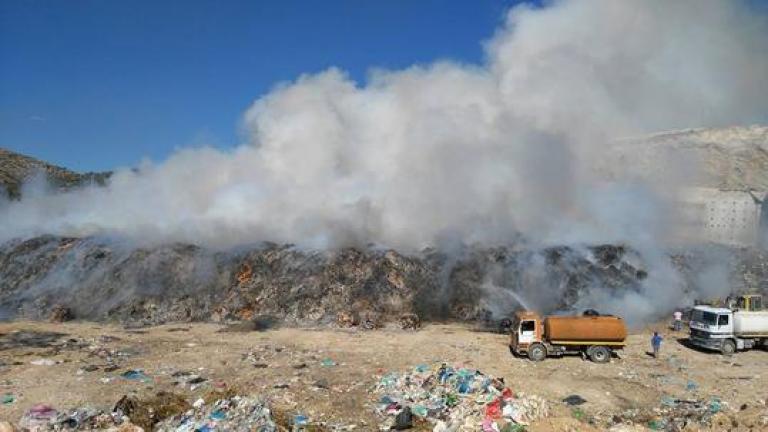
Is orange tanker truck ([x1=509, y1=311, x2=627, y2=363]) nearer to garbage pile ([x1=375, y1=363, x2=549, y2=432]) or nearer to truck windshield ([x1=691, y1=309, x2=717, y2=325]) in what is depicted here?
truck windshield ([x1=691, y1=309, x2=717, y2=325])

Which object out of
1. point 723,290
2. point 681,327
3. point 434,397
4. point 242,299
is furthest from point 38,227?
point 723,290

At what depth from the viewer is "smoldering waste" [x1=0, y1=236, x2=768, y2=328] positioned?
2559cm

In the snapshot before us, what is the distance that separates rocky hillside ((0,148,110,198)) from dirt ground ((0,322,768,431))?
2673 centimetres

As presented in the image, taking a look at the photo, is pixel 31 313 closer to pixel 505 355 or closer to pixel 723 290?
pixel 505 355

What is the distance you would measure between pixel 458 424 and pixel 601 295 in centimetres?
1725

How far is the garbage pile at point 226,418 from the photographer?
1096 centimetres

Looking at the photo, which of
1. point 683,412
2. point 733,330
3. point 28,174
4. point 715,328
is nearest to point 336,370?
point 683,412

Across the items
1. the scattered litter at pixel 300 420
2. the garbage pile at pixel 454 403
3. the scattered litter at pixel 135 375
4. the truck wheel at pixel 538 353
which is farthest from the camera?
the truck wheel at pixel 538 353

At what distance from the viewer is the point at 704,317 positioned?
19.4 meters

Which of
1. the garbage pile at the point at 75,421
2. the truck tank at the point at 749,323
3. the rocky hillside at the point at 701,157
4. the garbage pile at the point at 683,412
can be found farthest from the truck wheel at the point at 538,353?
the rocky hillside at the point at 701,157

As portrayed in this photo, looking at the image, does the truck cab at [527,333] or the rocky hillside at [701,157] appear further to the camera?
the rocky hillside at [701,157]

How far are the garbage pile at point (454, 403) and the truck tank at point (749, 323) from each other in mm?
10065

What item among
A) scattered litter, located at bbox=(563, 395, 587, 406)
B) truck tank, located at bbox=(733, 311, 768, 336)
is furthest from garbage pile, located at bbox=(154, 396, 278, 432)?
truck tank, located at bbox=(733, 311, 768, 336)

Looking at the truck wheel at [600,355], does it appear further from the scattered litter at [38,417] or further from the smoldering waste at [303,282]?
the scattered litter at [38,417]
